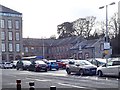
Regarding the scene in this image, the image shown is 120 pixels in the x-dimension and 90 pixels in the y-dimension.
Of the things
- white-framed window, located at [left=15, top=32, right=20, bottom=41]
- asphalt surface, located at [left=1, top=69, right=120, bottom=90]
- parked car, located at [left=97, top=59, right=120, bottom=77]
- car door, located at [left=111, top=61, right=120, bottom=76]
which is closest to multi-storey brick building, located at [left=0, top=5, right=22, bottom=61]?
white-framed window, located at [left=15, top=32, right=20, bottom=41]

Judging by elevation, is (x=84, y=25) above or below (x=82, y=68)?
above

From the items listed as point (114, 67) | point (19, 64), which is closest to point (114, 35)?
point (19, 64)

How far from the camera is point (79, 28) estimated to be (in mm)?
107312

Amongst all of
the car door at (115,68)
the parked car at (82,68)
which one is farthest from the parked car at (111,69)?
the parked car at (82,68)

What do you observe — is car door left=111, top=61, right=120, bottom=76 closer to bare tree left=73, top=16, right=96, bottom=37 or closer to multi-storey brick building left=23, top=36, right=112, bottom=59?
multi-storey brick building left=23, top=36, right=112, bottom=59

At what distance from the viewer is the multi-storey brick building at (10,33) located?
106 metres

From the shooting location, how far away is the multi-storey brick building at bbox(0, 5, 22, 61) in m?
106

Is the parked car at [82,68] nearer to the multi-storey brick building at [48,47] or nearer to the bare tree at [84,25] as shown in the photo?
the bare tree at [84,25]

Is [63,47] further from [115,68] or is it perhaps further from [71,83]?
[71,83]

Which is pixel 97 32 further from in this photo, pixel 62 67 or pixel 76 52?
pixel 62 67

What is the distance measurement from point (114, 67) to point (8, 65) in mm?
41266

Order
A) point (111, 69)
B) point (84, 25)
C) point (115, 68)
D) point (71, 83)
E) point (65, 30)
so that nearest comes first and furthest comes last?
point (71, 83)
point (115, 68)
point (111, 69)
point (84, 25)
point (65, 30)

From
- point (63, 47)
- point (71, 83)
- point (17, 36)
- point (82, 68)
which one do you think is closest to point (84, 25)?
point (63, 47)

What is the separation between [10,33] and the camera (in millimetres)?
107750
